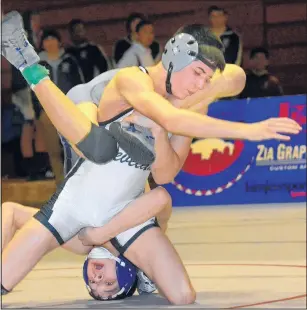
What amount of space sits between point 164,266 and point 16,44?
1.21 metres

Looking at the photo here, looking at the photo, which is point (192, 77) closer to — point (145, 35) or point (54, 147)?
point (54, 147)

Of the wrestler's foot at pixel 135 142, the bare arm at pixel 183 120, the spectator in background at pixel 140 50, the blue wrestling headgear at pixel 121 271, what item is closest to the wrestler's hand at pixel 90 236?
the blue wrestling headgear at pixel 121 271

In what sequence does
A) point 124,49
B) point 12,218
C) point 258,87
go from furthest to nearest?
1. point 258,87
2. point 124,49
3. point 12,218

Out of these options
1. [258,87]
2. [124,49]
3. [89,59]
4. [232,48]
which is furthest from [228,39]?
[89,59]

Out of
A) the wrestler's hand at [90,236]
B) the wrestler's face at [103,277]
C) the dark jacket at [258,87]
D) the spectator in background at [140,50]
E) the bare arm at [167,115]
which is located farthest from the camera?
the dark jacket at [258,87]

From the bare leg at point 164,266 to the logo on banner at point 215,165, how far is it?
4.59 meters

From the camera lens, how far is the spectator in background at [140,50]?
24.2 ft

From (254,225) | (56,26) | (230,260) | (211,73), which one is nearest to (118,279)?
(211,73)

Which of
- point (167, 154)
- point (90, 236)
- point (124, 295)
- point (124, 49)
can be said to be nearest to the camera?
point (167, 154)

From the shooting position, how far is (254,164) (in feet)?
26.6

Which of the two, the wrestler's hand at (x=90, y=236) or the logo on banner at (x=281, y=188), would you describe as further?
the logo on banner at (x=281, y=188)

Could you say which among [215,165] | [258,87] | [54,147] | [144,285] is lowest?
[215,165]

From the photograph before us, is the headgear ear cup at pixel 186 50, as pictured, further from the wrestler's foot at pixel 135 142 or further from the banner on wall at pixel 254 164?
the banner on wall at pixel 254 164

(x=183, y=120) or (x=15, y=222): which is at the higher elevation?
(x=183, y=120)
